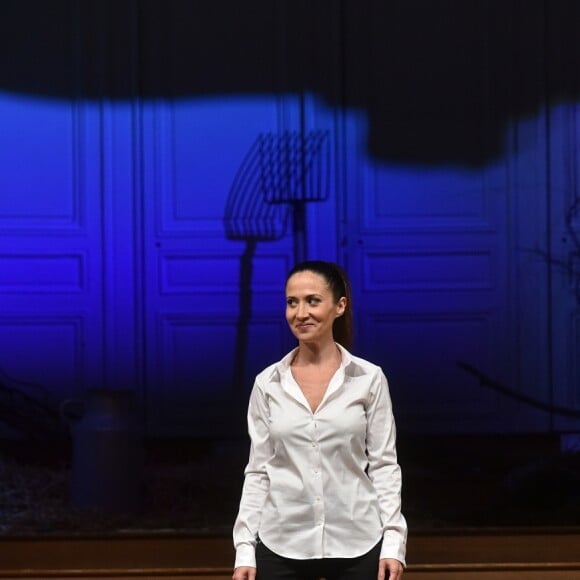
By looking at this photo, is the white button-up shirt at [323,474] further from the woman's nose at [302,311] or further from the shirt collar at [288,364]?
the woman's nose at [302,311]

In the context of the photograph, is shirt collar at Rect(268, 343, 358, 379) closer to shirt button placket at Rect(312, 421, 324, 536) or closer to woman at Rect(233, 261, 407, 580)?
woman at Rect(233, 261, 407, 580)

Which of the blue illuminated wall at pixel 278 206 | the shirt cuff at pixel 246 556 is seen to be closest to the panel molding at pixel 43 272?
the blue illuminated wall at pixel 278 206

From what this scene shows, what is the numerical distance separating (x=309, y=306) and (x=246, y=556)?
1.53 feet

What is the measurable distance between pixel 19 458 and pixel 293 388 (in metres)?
2.42

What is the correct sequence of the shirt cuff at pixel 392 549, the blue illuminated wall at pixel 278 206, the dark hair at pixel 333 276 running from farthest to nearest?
the blue illuminated wall at pixel 278 206 < the dark hair at pixel 333 276 < the shirt cuff at pixel 392 549

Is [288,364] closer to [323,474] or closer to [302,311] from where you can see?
[302,311]

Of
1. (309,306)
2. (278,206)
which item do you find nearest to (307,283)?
(309,306)

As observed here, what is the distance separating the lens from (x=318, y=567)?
223 centimetres

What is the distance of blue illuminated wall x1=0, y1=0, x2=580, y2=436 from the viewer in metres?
4.40

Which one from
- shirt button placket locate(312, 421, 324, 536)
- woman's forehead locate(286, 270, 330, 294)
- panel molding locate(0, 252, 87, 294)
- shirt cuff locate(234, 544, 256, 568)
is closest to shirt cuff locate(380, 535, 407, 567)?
shirt button placket locate(312, 421, 324, 536)

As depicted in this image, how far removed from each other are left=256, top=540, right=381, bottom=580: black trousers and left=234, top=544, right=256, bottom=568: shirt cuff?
17mm

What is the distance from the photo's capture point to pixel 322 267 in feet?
7.62

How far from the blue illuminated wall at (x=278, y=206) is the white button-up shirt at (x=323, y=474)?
2.22 metres

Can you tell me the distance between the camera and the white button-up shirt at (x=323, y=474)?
2.22 metres
